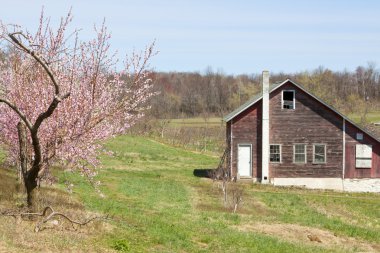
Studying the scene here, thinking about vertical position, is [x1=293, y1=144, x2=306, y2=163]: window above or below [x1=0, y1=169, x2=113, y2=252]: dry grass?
above

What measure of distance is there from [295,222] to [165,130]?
54.7 meters

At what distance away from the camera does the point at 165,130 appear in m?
75.3

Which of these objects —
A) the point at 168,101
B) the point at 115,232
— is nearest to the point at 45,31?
the point at 115,232

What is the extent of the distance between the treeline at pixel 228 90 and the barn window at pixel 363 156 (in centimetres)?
7068

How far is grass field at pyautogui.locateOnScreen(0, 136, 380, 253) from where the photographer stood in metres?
13.0

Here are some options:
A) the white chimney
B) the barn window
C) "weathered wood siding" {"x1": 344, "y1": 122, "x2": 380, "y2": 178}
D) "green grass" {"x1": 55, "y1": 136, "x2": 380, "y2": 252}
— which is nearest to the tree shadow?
"green grass" {"x1": 55, "y1": 136, "x2": 380, "y2": 252}

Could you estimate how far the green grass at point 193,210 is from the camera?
15.1 metres

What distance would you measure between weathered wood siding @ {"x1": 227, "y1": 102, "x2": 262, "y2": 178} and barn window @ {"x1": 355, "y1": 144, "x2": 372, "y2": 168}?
7.33 m

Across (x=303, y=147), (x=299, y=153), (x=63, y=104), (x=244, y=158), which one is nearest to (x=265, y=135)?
(x=244, y=158)

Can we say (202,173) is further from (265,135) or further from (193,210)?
(193,210)

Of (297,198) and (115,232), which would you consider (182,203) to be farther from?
(115,232)

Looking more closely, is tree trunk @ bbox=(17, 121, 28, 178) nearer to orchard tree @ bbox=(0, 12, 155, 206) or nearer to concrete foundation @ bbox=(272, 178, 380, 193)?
orchard tree @ bbox=(0, 12, 155, 206)

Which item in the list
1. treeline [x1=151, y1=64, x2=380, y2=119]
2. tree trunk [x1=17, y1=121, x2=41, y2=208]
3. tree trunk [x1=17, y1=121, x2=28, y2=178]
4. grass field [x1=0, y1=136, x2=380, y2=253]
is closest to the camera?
tree trunk [x1=17, y1=121, x2=41, y2=208]

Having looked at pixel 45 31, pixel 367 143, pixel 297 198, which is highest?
pixel 45 31
